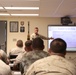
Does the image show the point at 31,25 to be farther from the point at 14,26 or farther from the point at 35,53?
the point at 35,53

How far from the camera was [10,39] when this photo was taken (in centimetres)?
1023

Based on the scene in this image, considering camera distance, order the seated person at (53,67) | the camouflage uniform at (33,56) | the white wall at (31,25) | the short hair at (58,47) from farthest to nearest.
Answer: the white wall at (31,25) → the camouflage uniform at (33,56) → the short hair at (58,47) → the seated person at (53,67)

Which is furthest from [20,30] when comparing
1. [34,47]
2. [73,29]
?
[34,47]

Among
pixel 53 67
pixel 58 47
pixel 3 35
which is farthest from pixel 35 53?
pixel 3 35

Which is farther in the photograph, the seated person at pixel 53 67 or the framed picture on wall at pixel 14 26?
the framed picture on wall at pixel 14 26

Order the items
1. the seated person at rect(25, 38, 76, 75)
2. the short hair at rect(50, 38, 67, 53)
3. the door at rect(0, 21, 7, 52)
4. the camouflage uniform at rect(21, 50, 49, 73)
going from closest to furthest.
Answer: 1. the seated person at rect(25, 38, 76, 75)
2. the short hair at rect(50, 38, 67, 53)
3. the camouflage uniform at rect(21, 50, 49, 73)
4. the door at rect(0, 21, 7, 52)

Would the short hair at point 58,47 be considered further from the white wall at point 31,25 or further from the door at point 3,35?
the door at point 3,35

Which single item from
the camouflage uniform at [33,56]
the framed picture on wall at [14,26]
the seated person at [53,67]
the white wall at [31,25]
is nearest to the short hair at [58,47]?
the seated person at [53,67]

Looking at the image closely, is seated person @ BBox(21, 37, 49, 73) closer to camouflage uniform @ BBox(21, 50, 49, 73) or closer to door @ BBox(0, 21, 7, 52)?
camouflage uniform @ BBox(21, 50, 49, 73)

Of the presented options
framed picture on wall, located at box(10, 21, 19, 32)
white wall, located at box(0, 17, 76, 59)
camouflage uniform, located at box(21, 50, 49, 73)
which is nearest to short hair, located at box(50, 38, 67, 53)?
camouflage uniform, located at box(21, 50, 49, 73)

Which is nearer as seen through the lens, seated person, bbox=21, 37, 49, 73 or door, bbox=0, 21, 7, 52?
seated person, bbox=21, 37, 49, 73

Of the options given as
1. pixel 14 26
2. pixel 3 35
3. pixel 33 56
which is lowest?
pixel 33 56

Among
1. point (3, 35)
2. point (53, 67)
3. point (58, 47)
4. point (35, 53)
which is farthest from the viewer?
point (3, 35)

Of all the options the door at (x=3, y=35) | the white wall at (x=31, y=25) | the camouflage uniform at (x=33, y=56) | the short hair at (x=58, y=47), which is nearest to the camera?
the short hair at (x=58, y=47)
